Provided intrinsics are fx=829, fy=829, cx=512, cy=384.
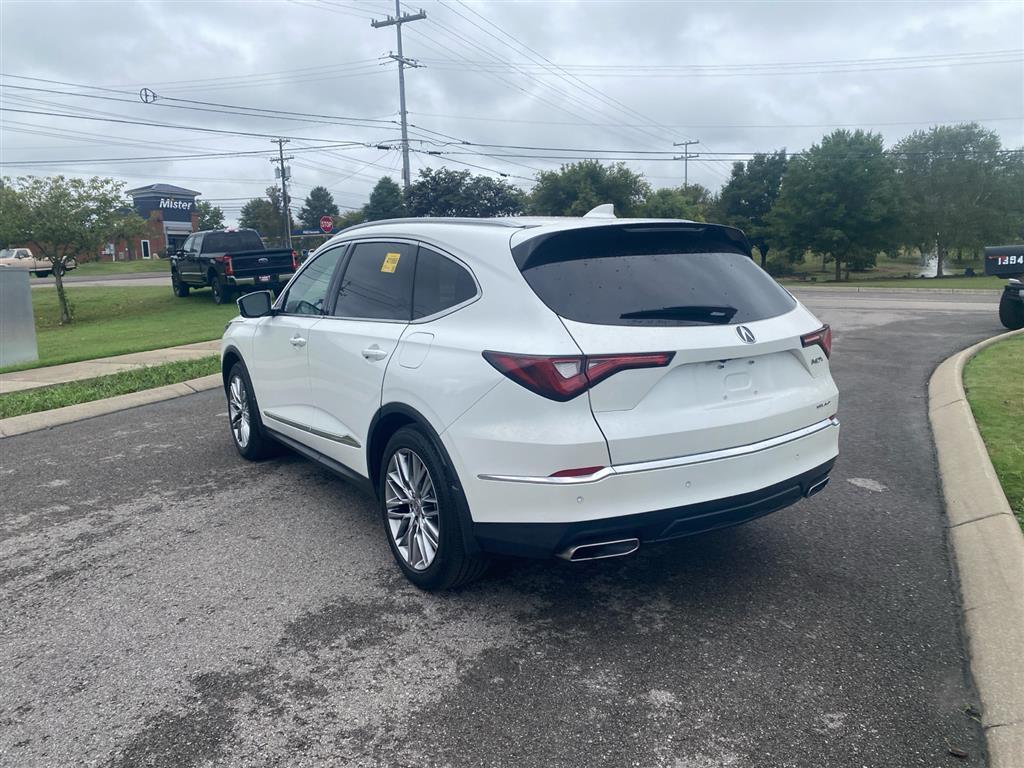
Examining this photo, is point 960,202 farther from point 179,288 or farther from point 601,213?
point 601,213

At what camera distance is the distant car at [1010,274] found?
41.7 feet

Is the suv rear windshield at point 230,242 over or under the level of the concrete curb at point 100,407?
over

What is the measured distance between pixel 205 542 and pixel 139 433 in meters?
3.38

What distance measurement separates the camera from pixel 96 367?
11.8m

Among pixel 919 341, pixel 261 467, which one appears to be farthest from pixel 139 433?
pixel 919 341

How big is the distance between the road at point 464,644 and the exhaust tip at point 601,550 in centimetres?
43

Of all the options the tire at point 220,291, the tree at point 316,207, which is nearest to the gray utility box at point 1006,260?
the tire at point 220,291

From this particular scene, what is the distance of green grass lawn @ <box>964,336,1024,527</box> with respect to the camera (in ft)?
17.2

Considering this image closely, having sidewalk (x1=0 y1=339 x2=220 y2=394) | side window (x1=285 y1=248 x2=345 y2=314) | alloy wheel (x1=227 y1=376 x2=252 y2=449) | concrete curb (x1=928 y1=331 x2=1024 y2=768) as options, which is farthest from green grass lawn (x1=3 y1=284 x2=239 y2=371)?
concrete curb (x1=928 y1=331 x2=1024 y2=768)

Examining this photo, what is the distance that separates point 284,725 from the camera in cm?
297

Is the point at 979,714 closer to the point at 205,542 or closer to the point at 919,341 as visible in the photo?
the point at 205,542

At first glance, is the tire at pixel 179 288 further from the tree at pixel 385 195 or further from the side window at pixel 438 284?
the tree at pixel 385 195

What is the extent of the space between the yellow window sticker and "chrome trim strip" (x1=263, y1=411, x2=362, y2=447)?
945mm

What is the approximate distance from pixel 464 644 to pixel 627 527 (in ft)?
2.89
